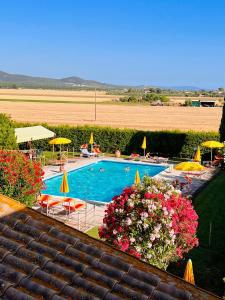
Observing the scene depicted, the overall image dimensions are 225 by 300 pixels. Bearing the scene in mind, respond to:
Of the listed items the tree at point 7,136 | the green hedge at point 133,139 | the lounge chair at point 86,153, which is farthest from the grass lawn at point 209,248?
the tree at point 7,136

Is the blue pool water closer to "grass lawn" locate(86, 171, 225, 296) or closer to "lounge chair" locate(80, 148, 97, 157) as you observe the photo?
"lounge chair" locate(80, 148, 97, 157)

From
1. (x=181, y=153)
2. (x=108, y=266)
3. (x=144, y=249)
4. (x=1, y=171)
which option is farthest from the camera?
(x=181, y=153)

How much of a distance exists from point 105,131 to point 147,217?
23.0 meters

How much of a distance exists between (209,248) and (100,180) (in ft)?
43.6

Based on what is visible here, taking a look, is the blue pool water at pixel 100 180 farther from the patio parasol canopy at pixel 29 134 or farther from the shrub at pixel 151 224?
the shrub at pixel 151 224

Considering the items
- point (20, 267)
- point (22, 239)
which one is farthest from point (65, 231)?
point (20, 267)

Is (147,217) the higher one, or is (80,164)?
(147,217)

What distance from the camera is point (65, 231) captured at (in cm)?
403

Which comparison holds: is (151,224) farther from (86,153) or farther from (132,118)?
(132,118)

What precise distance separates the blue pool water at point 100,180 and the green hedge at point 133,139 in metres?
3.33

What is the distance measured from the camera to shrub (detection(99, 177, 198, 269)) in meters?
9.48

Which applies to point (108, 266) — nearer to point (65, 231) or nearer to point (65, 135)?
point (65, 231)

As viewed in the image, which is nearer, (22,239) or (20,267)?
(20,267)

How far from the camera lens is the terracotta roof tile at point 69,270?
316cm
